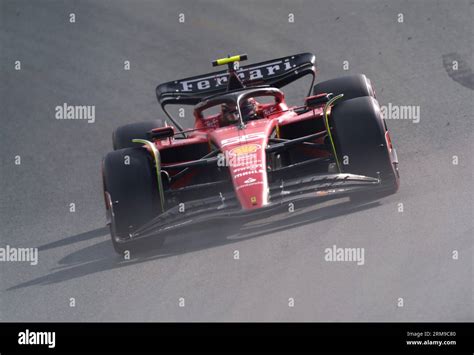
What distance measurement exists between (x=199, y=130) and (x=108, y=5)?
850 centimetres

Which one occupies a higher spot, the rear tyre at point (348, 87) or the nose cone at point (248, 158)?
the rear tyre at point (348, 87)

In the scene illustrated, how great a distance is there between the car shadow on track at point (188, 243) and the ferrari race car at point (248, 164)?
0.18m

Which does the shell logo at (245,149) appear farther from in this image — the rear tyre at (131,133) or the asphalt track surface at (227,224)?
the rear tyre at (131,133)

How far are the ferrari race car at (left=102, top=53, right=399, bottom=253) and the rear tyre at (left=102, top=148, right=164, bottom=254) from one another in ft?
0.04

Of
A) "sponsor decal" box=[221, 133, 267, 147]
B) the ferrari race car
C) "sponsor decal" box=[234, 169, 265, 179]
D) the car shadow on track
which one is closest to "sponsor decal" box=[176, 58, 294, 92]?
the ferrari race car

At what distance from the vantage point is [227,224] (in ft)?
37.8

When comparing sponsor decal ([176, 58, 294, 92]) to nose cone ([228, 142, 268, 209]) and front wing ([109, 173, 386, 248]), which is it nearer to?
nose cone ([228, 142, 268, 209])

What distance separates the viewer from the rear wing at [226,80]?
14.0m

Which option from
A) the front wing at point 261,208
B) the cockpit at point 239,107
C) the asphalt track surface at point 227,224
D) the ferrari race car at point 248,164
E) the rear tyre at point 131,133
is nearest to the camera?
the asphalt track surface at point 227,224

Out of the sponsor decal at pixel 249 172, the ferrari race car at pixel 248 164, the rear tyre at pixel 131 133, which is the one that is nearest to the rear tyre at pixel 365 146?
the ferrari race car at pixel 248 164

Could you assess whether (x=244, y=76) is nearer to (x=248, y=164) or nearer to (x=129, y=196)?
(x=248, y=164)

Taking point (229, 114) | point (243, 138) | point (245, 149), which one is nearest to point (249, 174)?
point (245, 149)
